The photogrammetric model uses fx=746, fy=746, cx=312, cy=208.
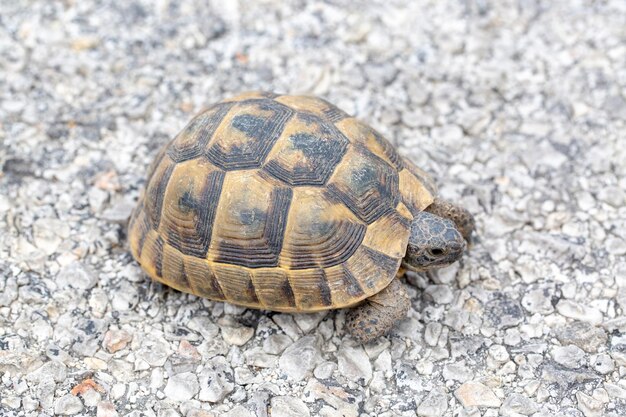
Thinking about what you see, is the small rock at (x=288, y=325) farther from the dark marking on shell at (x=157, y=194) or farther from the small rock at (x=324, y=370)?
the dark marking on shell at (x=157, y=194)

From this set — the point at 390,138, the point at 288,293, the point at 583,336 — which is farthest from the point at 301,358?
the point at 390,138

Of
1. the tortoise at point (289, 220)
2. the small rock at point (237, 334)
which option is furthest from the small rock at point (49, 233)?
the small rock at point (237, 334)

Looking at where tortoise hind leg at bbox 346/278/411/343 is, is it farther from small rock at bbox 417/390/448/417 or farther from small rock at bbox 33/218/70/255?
small rock at bbox 33/218/70/255

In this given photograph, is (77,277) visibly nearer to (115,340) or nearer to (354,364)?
(115,340)

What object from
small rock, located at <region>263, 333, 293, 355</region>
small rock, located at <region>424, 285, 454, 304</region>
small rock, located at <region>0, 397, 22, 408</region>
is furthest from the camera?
small rock, located at <region>424, 285, 454, 304</region>

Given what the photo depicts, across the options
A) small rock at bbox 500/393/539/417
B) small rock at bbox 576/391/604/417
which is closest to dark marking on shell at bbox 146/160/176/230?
small rock at bbox 500/393/539/417

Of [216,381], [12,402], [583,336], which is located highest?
[583,336]
